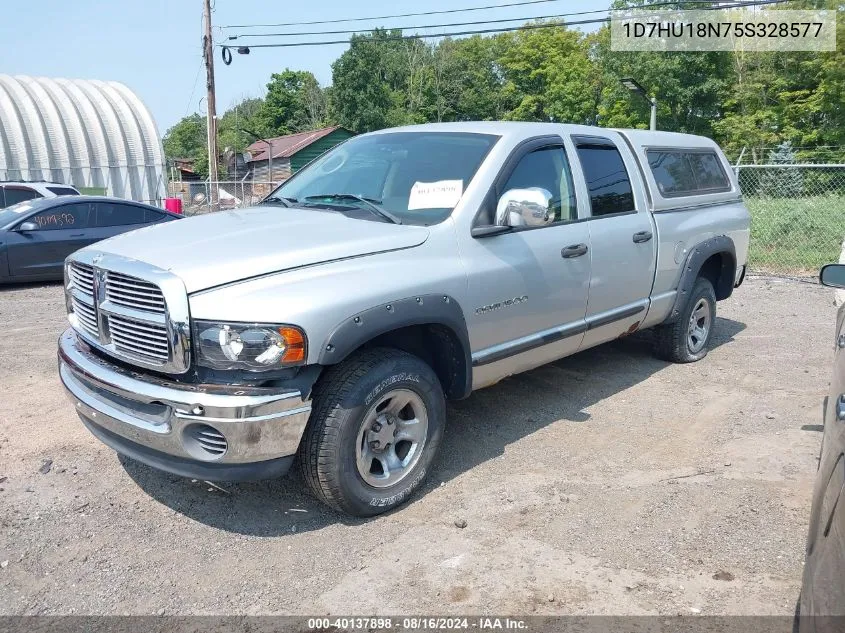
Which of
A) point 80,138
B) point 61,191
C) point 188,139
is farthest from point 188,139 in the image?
point 61,191

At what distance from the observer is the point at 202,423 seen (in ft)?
10.6

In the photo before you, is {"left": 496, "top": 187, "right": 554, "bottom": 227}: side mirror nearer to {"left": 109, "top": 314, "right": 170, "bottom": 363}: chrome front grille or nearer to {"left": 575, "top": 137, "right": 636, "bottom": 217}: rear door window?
{"left": 575, "top": 137, "right": 636, "bottom": 217}: rear door window

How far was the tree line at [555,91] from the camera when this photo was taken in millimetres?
32406

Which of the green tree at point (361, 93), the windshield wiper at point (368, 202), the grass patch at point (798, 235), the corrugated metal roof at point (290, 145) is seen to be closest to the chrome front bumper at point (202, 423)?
the windshield wiper at point (368, 202)

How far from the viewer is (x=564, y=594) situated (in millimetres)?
3164

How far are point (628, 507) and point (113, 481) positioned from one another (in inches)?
114

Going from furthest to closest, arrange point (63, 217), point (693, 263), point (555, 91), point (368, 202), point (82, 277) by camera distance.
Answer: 1. point (555, 91)
2. point (63, 217)
3. point (693, 263)
4. point (368, 202)
5. point (82, 277)

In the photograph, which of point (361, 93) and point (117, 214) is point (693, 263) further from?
point (361, 93)

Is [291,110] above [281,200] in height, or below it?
above

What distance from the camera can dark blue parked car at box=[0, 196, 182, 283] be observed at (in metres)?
10.3

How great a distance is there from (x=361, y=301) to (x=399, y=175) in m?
1.33

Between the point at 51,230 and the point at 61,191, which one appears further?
the point at 61,191

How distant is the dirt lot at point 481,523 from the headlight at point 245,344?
96 cm

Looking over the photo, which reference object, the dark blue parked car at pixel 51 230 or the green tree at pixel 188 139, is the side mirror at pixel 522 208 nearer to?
the dark blue parked car at pixel 51 230
